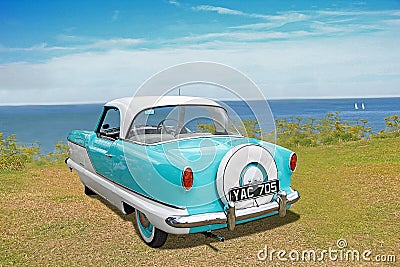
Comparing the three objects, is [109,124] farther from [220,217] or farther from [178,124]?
[220,217]

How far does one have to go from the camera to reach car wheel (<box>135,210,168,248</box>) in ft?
14.3

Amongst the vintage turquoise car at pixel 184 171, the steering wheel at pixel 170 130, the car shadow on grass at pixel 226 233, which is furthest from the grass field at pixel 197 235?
A: the steering wheel at pixel 170 130

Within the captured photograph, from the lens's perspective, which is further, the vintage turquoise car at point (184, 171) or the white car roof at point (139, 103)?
the white car roof at point (139, 103)

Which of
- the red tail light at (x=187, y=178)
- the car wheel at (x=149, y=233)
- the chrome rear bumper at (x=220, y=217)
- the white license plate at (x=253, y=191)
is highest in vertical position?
the red tail light at (x=187, y=178)

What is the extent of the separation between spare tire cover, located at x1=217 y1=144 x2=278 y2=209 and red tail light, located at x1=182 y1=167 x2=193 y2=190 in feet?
0.90

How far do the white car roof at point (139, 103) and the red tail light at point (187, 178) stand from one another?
4.50 ft

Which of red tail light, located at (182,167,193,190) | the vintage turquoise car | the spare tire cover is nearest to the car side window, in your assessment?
the vintage turquoise car

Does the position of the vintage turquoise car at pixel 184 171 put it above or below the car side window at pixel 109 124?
below

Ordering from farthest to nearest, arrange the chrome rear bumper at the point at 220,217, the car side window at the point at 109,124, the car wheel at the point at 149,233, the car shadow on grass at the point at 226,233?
the car side window at the point at 109,124
the car shadow on grass at the point at 226,233
the car wheel at the point at 149,233
the chrome rear bumper at the point at 220,217

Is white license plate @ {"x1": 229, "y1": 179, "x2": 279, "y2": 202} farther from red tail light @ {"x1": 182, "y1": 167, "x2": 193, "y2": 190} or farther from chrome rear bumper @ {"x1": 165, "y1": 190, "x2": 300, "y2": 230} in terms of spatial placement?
red tail light @ {"x1": 182, "y1": 167, "x2": 193, "y2": 190}

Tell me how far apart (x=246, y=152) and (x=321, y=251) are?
125 cm

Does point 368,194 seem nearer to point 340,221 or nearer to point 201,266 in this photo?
point 340,221

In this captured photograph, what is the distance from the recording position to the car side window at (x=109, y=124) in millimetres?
5695

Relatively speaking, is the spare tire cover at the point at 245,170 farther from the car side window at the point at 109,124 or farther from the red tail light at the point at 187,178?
the car side window at the point at 109,124
